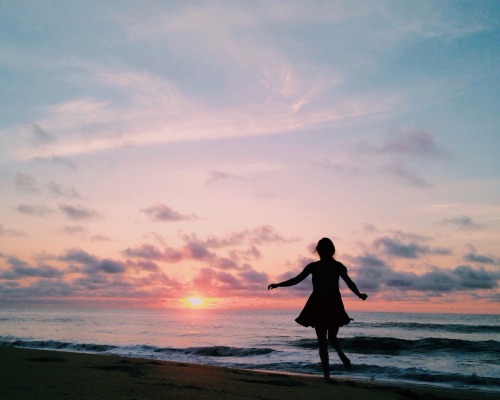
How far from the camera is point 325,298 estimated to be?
27.2 feet

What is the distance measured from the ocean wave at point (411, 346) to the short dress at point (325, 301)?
13.7 meters

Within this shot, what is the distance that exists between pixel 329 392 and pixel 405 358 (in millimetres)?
13302

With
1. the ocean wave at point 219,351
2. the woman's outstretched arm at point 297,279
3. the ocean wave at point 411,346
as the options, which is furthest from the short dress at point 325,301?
the ocean wave at point 411,346

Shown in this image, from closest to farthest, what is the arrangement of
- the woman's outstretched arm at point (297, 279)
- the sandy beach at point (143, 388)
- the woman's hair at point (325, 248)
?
the sandy beach at point (143, 388), the woman's outstretched arm at point (297, 279), the woman's hair at point (325, 248)

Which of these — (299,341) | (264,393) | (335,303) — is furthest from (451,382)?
(299,341)

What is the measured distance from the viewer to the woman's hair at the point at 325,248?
8.44 meters

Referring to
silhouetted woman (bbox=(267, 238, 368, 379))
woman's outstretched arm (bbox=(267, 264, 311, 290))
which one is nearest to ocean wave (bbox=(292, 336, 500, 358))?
silhouetted woman (bbox=(267, 238, 368, 379))

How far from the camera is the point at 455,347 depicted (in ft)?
69.9

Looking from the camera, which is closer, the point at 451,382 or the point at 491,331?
the point at 451,382

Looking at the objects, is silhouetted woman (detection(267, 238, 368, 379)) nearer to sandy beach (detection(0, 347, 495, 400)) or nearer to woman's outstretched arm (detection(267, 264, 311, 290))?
woman's outstretched arm (detection(267, 264, 311, 290))

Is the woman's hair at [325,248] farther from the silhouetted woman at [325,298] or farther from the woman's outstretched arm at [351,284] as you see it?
the woman's outstretched arm at [351,284]

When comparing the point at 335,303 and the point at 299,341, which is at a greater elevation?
the point at 335,303

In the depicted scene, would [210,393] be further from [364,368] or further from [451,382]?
[364,368]

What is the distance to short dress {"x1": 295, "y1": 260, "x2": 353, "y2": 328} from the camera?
820 centimetres
